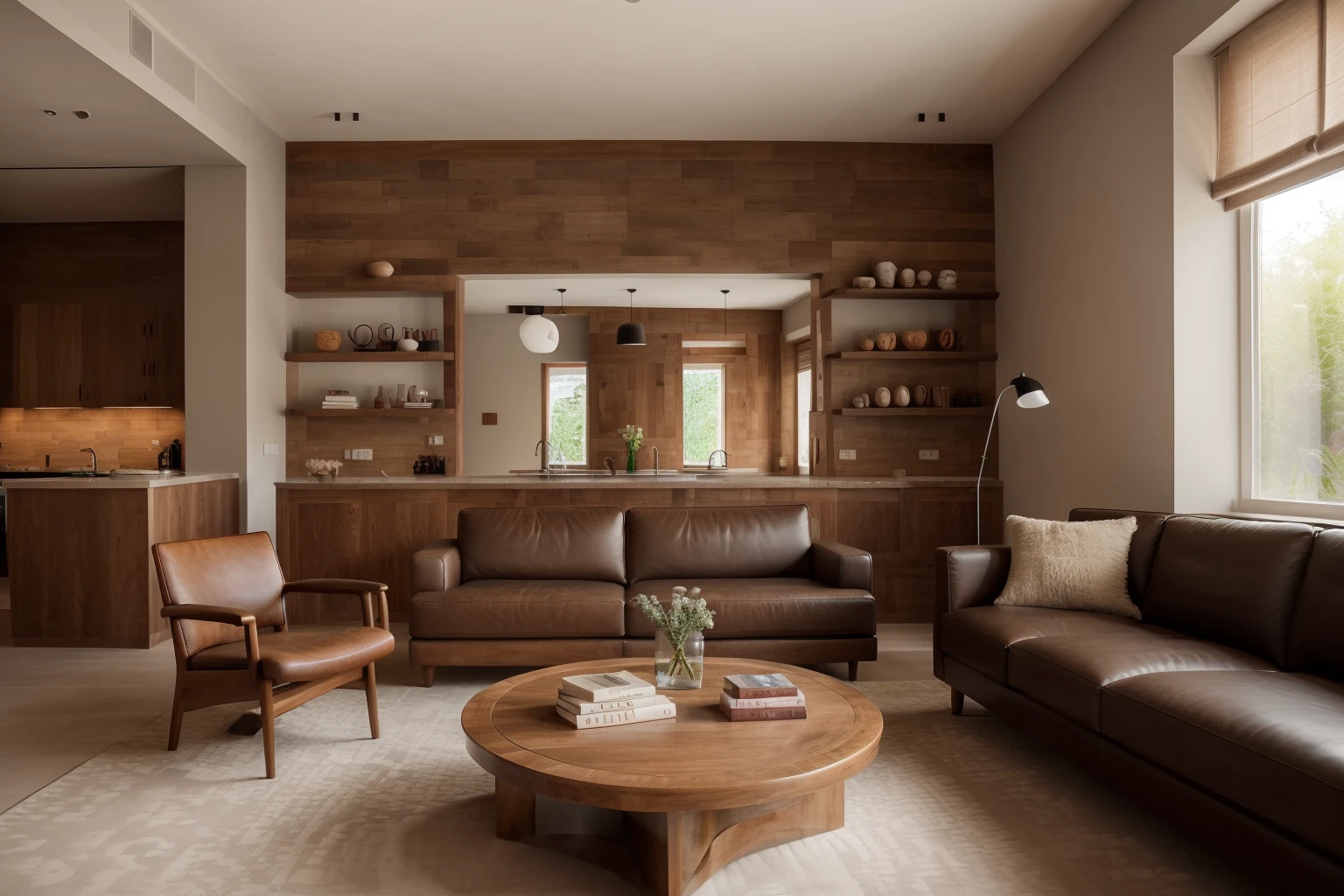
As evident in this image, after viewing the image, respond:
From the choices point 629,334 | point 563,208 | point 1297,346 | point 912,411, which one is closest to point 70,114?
point 563,208

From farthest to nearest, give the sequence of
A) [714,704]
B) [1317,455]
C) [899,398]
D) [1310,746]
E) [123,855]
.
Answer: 1. [899,398]
2. [1317,455]
3. [714,704]
4. [123,855]
5. [1310,746]

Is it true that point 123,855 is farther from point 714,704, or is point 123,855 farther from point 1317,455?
point 1317,455

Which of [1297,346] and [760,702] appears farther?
[1297,346]

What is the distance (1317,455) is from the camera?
3424mm

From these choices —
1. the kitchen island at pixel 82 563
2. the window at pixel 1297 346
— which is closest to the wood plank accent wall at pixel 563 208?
the kitchen island at pixel 82 563

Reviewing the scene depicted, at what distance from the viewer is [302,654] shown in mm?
2977


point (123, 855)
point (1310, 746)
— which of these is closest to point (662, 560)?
point (123, 855)

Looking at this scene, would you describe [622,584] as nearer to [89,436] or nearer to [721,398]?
[89,436]

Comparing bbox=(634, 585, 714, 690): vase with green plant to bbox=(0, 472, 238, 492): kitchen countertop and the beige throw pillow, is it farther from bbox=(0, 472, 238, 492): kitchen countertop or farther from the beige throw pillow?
bbox=(0, 472, 238, 492): kitchen countertop

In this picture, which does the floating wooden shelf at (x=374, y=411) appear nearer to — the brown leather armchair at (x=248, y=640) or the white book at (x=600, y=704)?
the brown leather armchair at (x=248, y=640)

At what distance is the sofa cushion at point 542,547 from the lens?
4.51 m

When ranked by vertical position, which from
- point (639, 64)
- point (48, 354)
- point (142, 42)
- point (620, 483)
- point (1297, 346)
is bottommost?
point (620, 483)

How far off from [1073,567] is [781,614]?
1267 mm

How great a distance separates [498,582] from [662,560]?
857 mm
